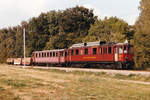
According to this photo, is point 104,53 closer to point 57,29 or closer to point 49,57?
point 49,57

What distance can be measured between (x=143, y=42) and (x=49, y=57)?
2053 cm

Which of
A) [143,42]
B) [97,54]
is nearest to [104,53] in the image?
[97,54]

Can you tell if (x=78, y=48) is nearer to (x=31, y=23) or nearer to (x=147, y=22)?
(x=147, y=22)

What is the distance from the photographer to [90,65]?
35.1 meters

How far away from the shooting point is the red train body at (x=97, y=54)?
28814 mm

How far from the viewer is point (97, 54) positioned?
3166 centimetres

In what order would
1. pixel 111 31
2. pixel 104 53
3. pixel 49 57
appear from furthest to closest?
pixel 111 31 → pixel 49 57 → pixel 104 53

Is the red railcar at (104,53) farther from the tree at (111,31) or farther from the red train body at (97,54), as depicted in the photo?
the tree at (111,31)

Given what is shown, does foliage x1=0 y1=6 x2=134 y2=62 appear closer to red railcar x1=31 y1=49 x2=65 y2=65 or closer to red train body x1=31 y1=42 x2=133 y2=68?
red railcar x1=31 y1=49 x2=65 y2=65

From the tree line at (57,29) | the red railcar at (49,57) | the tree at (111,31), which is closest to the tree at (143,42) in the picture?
the tree at (111,31)

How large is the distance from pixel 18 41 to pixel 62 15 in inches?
788

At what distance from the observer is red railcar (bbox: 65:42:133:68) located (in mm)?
28770

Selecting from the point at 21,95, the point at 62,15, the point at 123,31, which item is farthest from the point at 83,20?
the point at 21,95

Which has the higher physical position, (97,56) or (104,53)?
(104,53)
